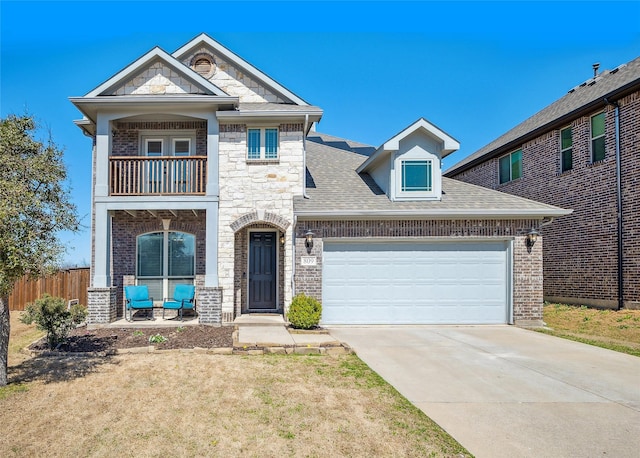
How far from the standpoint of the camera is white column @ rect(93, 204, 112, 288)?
10.4m

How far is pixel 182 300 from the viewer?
10.6 m

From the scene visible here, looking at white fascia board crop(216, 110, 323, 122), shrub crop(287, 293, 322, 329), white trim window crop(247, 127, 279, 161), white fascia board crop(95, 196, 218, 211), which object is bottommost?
shrub crop(287, 293, 322, 329)

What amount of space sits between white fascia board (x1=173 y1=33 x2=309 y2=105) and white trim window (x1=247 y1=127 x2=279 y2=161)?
1251 mm

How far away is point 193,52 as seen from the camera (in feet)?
39.9

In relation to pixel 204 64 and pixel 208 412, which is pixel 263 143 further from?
pixel 208 412

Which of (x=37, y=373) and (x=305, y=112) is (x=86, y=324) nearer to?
(x=37, y=373)

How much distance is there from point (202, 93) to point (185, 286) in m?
5.32

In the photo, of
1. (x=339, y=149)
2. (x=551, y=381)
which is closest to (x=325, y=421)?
(x=551, y=381)

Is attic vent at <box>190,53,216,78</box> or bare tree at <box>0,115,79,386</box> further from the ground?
attic vent at <box>190,53,216,78</box>

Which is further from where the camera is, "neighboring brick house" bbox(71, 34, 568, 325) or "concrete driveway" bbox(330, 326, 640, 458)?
"neighboring brick house" bbox(71, 34, 568, 325)

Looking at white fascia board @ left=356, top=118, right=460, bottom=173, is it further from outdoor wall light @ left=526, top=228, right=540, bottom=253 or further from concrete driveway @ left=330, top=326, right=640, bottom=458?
concrete driveway @ left=330, top=326, right=640, bottom=458

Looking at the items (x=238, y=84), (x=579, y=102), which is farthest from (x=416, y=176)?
(x=579, y=102)

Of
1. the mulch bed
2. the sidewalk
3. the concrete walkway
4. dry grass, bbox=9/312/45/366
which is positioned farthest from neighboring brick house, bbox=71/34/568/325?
dry grass, bbox=9/312/45/366

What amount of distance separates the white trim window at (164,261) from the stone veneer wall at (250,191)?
1.36 meters
